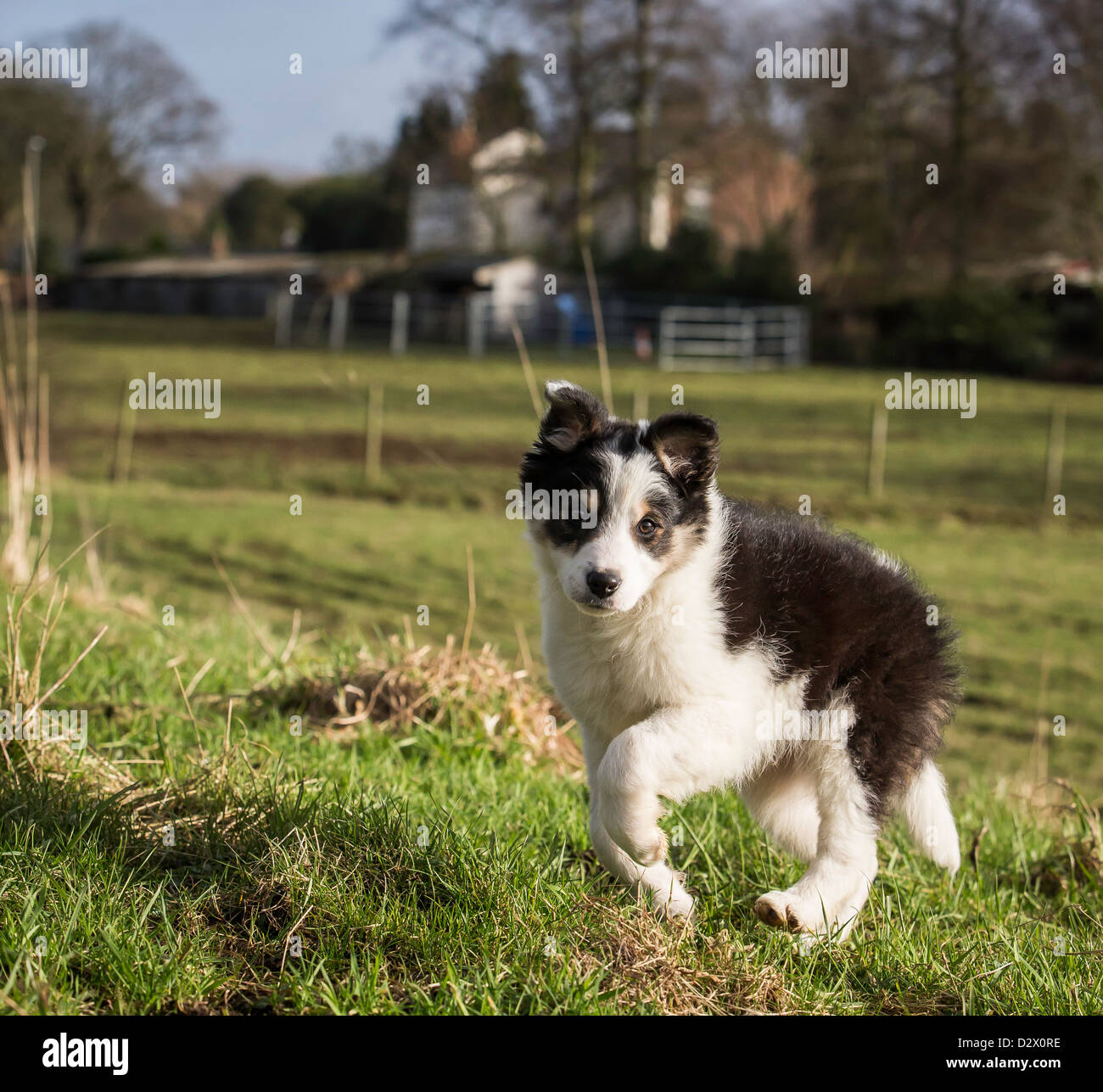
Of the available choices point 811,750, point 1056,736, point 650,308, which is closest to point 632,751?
point 811,750

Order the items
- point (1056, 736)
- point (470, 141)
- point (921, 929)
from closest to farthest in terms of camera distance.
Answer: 1. point (921, 929)
2. point (1056, 736)
3. point (470, 141)

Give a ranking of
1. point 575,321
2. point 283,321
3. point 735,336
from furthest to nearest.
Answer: point 283,321, point 575,321, point 735,336

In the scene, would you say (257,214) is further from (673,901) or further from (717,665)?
(673,901)

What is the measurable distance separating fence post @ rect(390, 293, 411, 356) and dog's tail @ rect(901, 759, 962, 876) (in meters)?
42.0

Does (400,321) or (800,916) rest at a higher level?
(400,321)

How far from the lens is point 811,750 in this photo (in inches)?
171

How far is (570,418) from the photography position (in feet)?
14.0

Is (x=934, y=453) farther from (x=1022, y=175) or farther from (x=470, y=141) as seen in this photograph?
(x=470, y=141)

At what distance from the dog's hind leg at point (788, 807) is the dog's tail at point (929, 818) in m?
0.36

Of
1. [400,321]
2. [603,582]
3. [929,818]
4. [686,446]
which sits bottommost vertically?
[929,818]

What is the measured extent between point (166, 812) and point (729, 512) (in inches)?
93.9

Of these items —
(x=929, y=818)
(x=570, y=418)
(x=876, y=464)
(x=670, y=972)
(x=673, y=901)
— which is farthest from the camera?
(x=876, y=464)

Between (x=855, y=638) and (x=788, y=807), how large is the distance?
0.71 meters

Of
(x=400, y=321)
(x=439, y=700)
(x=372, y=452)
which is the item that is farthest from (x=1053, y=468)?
(x=400, y=321)
